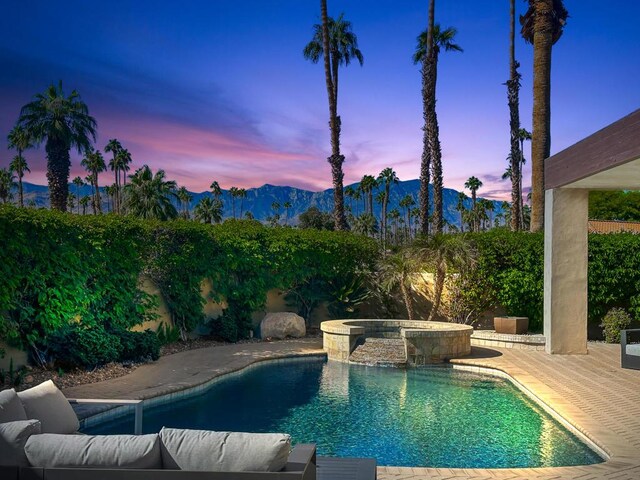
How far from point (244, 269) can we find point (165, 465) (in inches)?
482

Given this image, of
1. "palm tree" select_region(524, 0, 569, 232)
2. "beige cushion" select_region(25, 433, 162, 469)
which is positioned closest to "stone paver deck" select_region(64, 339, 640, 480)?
"beige cushion" select_region(25, 433, 162, 469)

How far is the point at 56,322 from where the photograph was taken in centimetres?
1027

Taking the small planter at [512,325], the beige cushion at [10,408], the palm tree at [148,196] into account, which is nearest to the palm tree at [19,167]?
the palm tree at [148,196]

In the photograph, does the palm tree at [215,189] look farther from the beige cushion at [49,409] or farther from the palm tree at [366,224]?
the beige cushion at [49,409]

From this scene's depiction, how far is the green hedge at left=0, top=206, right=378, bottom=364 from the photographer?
32.2 feet

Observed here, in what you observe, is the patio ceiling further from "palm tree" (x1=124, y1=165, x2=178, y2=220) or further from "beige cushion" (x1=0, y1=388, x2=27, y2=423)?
"palm tree" (x1=124, y1=165, x2=178, y2=220)

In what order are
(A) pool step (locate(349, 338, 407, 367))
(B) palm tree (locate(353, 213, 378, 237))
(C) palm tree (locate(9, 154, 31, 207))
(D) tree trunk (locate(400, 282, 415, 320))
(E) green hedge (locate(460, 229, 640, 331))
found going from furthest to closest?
(B) palm tree (locate(353, 213, 378, 237)) → (C) palm tree (locate(9, 154, 31, 207)) → (D) tree trunk (locate(400, 282, 415, 320)) → (E) green hedge (locate(460, 229, 640, 331)) → (A) pool step (locate(349, 338, 407, 367))

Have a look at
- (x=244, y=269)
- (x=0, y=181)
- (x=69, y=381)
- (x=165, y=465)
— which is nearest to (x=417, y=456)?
(x=165, y=465)

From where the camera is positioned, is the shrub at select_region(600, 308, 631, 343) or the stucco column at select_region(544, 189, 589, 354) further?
the shrub at select_region(600, 308, 631, 343)

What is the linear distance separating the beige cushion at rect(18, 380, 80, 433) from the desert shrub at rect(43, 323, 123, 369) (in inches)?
216

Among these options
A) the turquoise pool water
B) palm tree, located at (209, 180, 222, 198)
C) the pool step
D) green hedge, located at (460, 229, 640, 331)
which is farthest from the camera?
palm tree, located at (209, 180, 222, 198)

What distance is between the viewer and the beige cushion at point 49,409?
4.67 metres

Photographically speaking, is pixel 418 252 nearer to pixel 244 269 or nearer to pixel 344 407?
pixel 244 269

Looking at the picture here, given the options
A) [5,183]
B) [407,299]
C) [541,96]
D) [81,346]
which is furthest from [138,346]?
[5,183]
